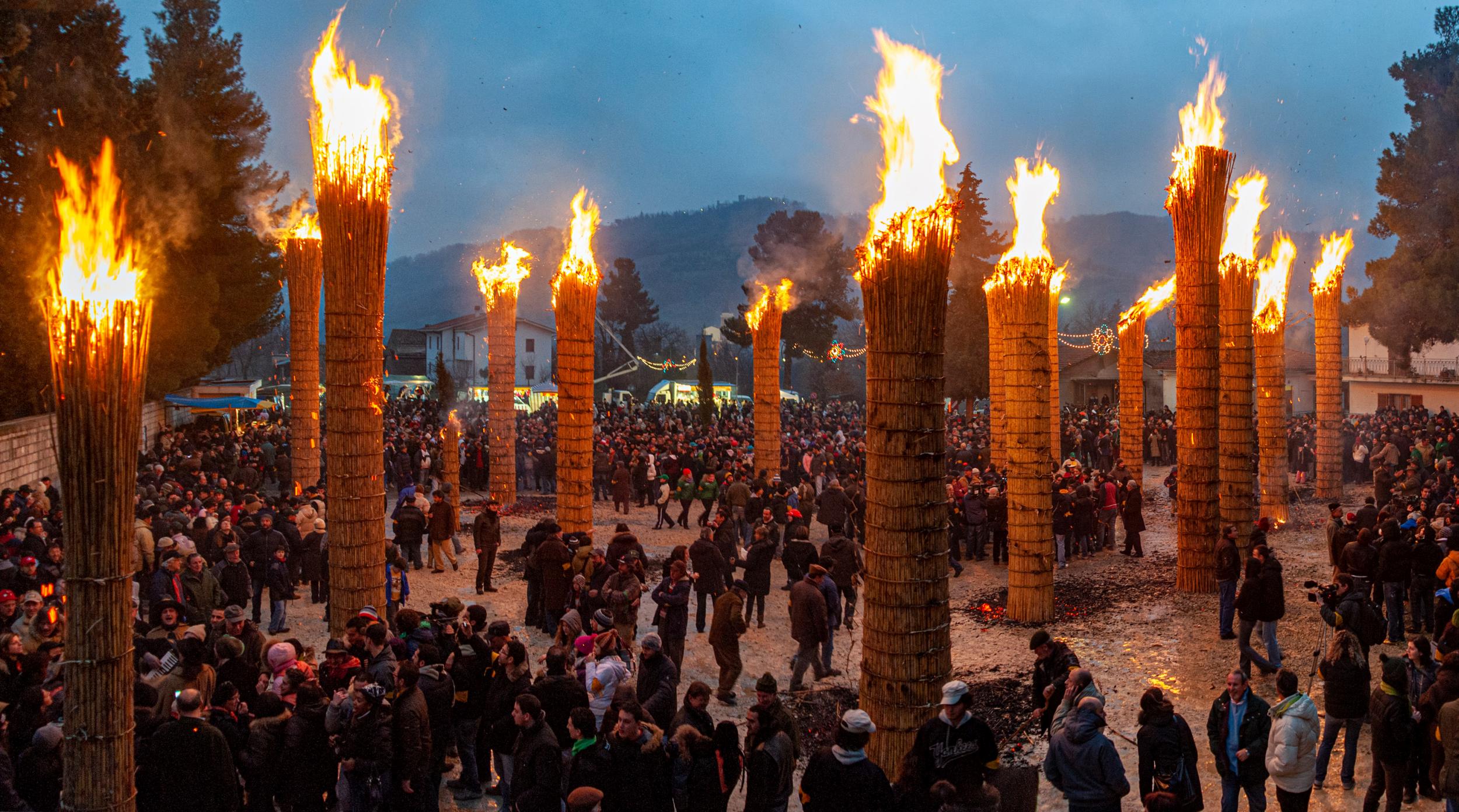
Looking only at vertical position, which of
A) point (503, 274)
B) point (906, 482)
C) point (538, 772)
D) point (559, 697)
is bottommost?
point (538, 772)

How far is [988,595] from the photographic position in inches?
541

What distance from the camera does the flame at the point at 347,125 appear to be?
918cm

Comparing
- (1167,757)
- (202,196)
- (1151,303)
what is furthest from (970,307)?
(1167,757)

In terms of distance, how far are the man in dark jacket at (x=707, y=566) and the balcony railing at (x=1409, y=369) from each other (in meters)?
39.1

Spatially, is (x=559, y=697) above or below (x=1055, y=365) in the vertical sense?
below

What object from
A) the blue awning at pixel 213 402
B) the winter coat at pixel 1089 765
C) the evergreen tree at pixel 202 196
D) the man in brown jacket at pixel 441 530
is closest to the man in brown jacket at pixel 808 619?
the winter coat at pixel 1089 765

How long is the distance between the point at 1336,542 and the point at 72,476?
43.6ft

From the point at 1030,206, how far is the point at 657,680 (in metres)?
9.27

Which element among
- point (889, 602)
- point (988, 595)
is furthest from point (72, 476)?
point (988, 595)

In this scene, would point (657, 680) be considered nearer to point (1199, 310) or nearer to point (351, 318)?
point (351, 318)

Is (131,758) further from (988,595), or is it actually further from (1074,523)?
(1074,523)

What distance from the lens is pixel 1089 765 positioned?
19.0 feet

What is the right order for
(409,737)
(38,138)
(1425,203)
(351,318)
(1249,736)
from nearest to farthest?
(409,737) → (1249,736) → (351,318) → (38,138) → (1425,203)

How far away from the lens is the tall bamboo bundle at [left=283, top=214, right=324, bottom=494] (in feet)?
57.6
